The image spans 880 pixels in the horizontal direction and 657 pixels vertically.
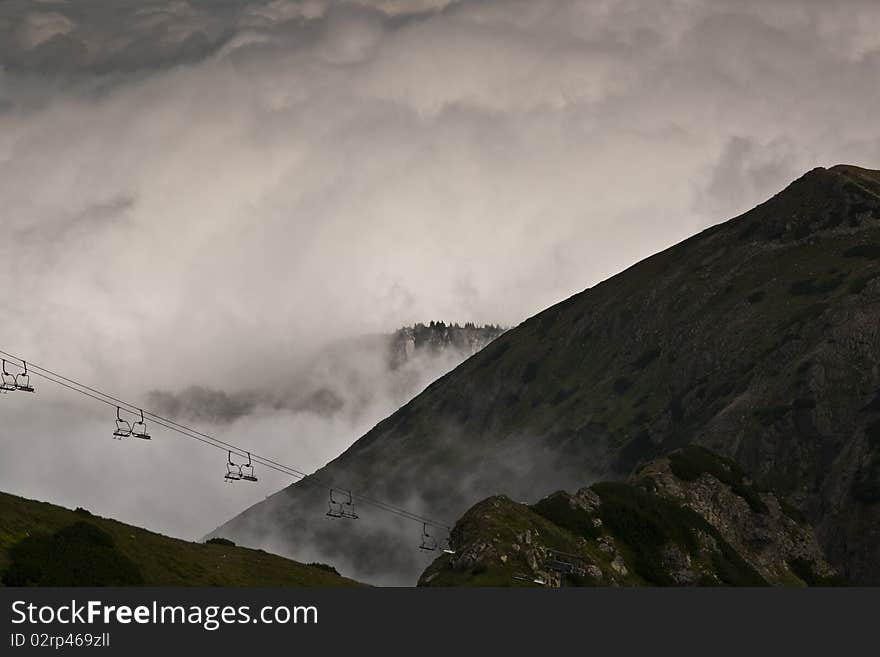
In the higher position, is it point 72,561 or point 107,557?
point 107,557

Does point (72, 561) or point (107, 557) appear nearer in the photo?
point (72, 561)

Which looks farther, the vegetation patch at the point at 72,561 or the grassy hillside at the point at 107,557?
the grassy hillside at the point at 107,557

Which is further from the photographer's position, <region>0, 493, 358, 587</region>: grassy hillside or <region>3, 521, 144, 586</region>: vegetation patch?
<region>0, 493, 358, 587</region>: grassy hillside

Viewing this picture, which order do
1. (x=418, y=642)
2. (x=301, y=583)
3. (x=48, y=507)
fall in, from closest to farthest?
(x=418, y=642), (x=48, y=507), (x=301, y=583)

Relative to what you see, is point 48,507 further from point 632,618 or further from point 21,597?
point 632,618

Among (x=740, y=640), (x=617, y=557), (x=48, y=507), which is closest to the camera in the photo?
(x=740, y=640)

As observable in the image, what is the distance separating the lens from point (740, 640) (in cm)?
8681

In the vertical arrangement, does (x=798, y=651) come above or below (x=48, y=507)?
below

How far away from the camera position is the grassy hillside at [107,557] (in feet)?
354

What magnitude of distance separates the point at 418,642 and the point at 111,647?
19239 millimetres

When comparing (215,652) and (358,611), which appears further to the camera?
(358,611)

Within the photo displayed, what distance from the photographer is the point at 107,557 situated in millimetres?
114750

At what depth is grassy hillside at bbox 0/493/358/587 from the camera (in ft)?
354

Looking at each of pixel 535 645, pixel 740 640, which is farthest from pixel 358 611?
pixel 740 640
